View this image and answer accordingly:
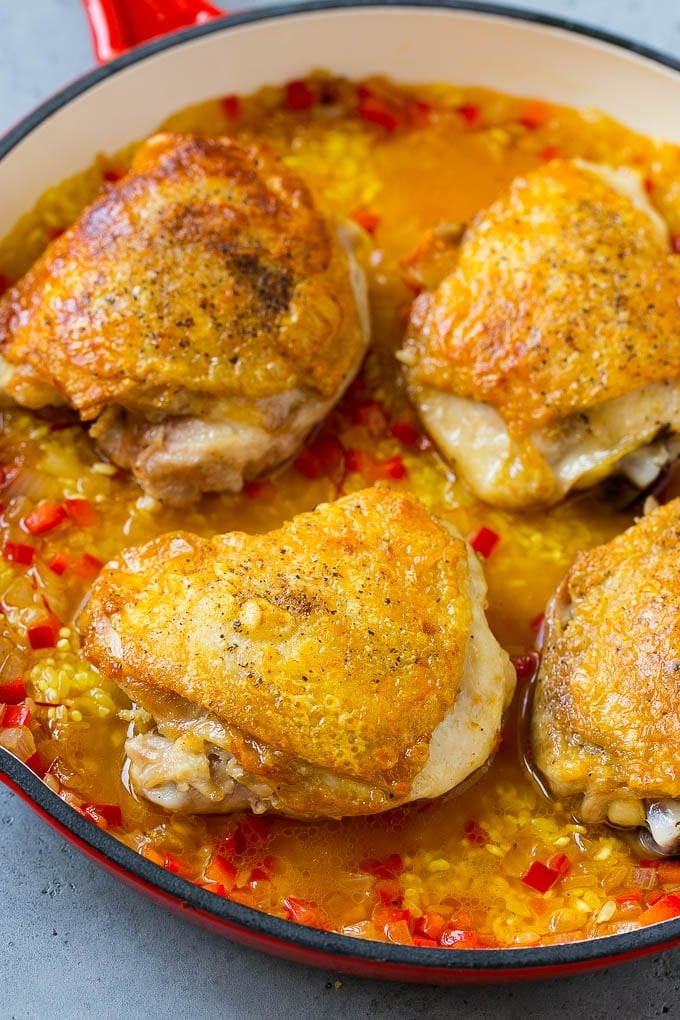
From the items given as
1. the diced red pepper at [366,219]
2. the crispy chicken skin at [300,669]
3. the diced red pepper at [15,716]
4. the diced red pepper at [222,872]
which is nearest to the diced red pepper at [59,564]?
the crispy chicken skin at [300,669]

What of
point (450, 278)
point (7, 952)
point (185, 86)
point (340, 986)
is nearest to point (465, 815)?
point (340, 986)

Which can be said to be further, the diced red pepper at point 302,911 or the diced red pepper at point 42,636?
the diced red pepper at point 42,636

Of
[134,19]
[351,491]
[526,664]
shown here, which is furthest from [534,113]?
[526,664]

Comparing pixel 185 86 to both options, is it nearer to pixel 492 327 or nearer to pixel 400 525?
pixel 492 327

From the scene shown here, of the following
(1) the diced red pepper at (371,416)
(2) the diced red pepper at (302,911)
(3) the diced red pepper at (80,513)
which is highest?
(3) the diced red pepper at (80,513)

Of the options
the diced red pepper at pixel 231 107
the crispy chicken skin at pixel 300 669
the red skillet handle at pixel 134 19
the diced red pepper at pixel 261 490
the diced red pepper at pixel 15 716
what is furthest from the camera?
the diced red pepper at pixel 231 107

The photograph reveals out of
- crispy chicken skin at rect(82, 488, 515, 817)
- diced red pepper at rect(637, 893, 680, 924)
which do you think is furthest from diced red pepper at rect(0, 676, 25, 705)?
diced red pepper at rect(637, 893, 680, 924)

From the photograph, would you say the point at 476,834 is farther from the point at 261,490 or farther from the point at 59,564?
the point at 59,564

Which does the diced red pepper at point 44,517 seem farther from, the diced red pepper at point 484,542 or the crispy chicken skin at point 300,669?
the diced red pepper at point 484,542
